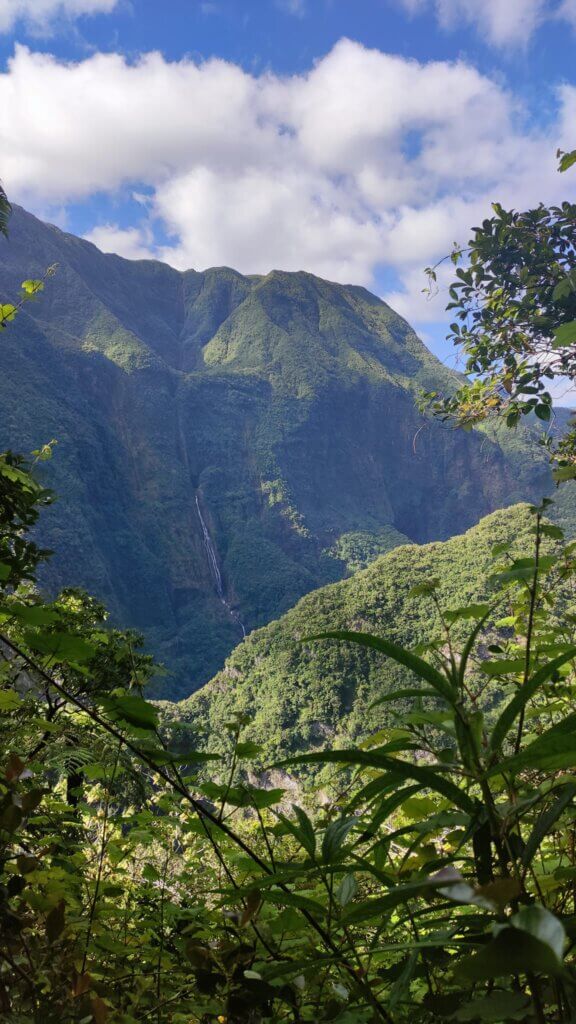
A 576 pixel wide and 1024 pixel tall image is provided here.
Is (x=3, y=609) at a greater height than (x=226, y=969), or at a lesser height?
greater

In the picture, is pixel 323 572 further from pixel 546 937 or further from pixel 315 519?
pixel 546 937

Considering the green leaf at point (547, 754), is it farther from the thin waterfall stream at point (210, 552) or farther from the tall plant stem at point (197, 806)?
the thin waterfall stream at point (210, 552)

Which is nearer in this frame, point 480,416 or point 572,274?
point 572,274

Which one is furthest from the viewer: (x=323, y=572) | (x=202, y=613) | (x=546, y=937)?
(x=323, y=572)

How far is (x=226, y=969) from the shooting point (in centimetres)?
60

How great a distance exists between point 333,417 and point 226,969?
10091 cm

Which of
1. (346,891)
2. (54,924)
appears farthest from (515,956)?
(54,924)

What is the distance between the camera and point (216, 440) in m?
90.5

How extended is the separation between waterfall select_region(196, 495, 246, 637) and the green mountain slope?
2827 centimetres

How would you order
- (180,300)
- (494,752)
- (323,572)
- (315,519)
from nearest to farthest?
1. (494,752)
2. (323,572)
3. (315,519)
4. (180,300)

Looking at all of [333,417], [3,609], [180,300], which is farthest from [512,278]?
[180,300]

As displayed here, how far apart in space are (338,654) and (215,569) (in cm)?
4398

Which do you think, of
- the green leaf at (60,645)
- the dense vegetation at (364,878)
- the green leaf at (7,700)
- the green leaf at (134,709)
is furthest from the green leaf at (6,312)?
the green leaf at (134,709)

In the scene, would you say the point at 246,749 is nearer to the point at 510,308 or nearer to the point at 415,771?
the point at 415,771
